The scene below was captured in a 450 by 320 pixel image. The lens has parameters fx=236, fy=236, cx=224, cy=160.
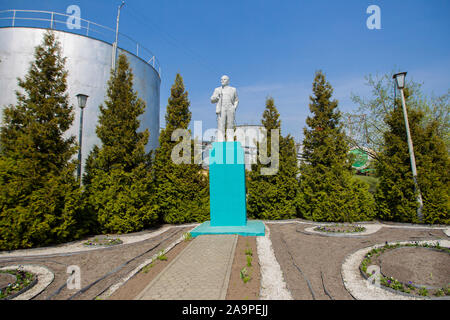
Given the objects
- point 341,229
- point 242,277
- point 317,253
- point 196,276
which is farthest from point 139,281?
point 341,229

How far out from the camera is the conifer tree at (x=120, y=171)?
781 cm

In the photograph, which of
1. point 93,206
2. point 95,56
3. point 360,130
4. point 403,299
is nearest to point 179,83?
point 95,56

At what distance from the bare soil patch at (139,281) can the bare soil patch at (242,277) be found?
1333mm

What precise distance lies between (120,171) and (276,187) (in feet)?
19.4

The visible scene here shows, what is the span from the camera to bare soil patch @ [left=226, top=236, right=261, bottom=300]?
130 inches

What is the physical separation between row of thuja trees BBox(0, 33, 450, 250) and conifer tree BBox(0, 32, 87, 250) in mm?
25

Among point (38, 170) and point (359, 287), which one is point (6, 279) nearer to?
point (38, 170)

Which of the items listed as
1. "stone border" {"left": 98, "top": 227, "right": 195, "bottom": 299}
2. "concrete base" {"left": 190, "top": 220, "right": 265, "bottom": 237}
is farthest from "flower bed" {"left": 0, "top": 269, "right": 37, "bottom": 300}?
"concrete base" {"left": 190, "top": 220, "right": 265, "bottom": 237}

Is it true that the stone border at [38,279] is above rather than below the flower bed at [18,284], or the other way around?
below

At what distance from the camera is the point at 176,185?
9.41 meters

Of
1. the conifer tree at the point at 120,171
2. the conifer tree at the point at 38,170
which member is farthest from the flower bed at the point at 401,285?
the conifer tree at the point at 38,170

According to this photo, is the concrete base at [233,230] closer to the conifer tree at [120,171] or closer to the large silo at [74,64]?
the conifer tree at [120,171]

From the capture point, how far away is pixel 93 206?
7.77 meters
